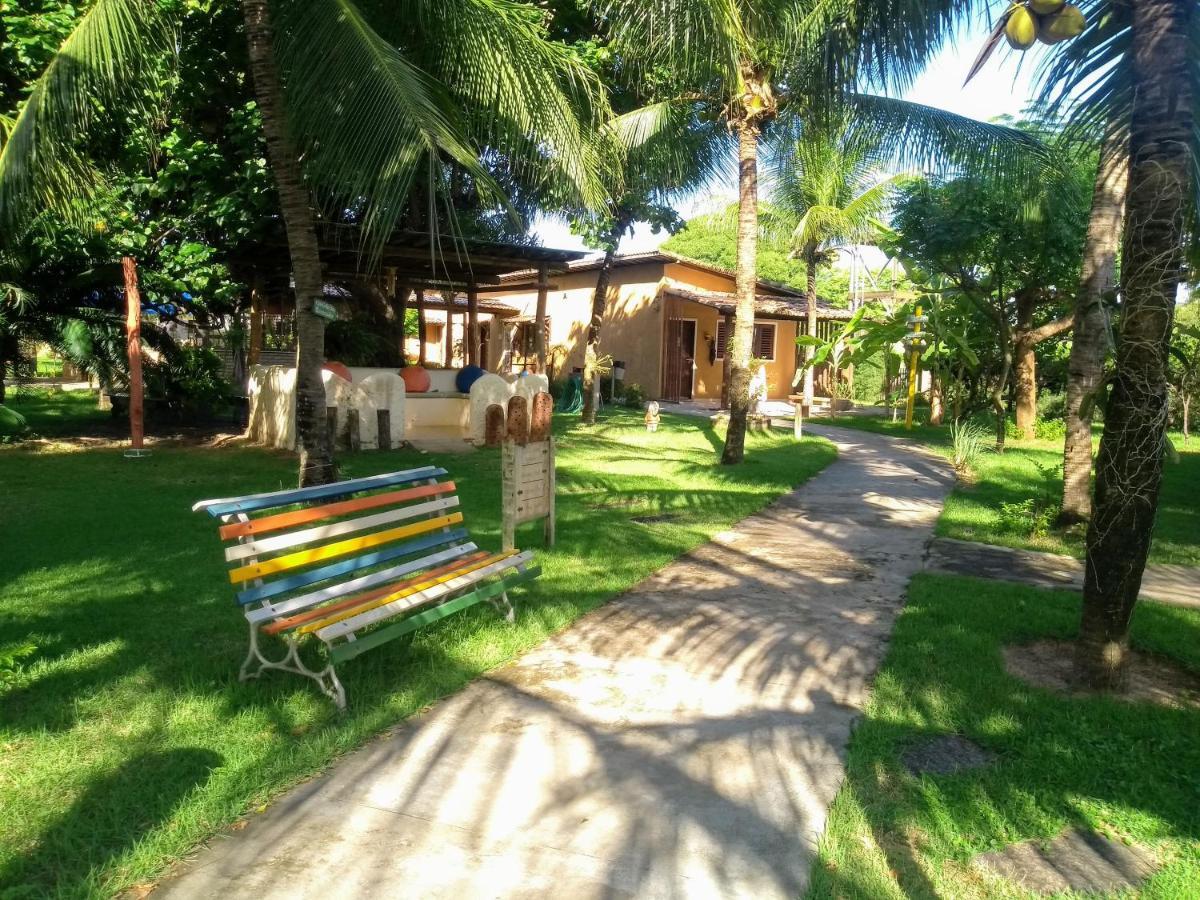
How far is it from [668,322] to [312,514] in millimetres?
22505

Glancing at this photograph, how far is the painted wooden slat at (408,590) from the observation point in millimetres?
4089

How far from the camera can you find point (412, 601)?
4.68m

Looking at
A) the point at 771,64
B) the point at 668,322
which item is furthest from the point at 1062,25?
the point at 668,322

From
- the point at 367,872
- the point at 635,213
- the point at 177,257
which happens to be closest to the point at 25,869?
the point at 367,872

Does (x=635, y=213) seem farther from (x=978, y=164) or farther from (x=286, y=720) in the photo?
(x=286, y=720)

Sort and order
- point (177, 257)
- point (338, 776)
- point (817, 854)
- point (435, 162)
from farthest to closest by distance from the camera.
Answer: point (177, 257) < point (435, 162) < point (338, 776) < point (817, 854)

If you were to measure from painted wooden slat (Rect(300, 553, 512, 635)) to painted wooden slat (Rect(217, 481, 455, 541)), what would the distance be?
481 millimetres

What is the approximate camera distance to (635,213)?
18.7 meters

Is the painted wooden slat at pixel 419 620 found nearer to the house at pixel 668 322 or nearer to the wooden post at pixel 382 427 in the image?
the wooden post at pixel 382 427

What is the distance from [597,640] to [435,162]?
3.41 metres

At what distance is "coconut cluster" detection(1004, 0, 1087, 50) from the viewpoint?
4.02 meters

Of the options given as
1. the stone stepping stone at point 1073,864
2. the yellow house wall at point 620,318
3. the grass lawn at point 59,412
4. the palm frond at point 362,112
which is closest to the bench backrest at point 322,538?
the palm frond at point 362,112

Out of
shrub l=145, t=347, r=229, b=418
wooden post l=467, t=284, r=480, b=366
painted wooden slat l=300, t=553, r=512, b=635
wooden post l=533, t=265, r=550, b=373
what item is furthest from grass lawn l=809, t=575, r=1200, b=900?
wooden post l=467, t=284, r=480, b=366

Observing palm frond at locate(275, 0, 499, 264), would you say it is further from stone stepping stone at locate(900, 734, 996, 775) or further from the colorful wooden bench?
stone stepping stone at locate(900, 734, 996, 775)
